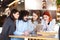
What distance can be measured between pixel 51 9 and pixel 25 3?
0.23 metres

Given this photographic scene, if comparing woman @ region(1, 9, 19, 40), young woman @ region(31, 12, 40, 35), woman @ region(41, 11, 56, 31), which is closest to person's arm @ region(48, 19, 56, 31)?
woman @ region(41, 11, 56, 31)

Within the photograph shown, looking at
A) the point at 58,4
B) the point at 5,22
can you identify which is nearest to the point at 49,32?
the point at 58,4

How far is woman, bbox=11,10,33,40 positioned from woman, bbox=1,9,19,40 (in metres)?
0.04

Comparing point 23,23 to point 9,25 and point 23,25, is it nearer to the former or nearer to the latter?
point 23,25

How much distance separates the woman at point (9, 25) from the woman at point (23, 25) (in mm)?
36

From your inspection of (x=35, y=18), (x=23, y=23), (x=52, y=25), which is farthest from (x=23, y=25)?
(x=52, y=25)

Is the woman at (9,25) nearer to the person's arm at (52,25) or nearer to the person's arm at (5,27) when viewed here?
the person's arm at (5,27)

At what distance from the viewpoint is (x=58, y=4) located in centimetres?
125

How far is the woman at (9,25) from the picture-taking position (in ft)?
4.31

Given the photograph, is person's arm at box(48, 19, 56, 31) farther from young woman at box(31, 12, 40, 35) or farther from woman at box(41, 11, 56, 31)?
young woman at box(31, 12, 40, 35)

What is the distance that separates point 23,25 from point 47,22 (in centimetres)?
21

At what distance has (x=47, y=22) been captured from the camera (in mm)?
1279

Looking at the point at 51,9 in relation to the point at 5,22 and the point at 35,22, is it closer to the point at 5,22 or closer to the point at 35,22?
the point at 35,22

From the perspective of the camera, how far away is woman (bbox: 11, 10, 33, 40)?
1.29 meters
